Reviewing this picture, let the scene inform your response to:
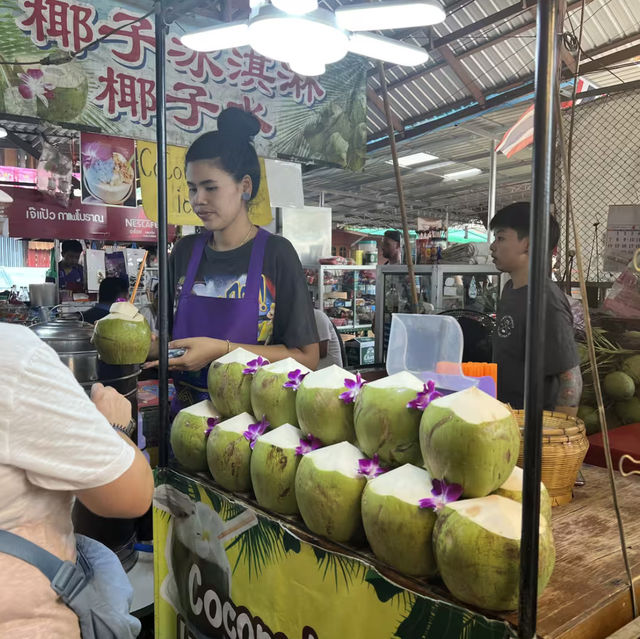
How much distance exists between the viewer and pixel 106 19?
9.86ft

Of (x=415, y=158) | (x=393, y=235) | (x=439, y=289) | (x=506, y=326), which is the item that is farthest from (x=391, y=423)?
(x=415, y=158)

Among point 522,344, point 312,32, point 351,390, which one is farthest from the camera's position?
point 522,344

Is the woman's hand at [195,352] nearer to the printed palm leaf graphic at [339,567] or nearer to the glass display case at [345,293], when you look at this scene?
the printed palm leaf graphic at [339,567]

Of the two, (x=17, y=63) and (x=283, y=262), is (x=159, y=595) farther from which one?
(x=17, y=63)

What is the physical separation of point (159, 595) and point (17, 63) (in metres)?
2.69

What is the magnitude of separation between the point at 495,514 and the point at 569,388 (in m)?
1.34

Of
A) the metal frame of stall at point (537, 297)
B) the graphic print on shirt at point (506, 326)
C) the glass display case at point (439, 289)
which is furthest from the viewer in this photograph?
the glass display case at point (439, 289)

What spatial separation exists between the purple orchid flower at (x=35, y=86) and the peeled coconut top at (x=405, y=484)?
2.86m

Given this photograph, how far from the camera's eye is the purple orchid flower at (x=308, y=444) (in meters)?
1.20

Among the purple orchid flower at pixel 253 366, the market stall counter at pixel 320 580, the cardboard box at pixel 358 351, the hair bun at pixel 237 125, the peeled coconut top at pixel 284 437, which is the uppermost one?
the hair bun at pixel 237 125

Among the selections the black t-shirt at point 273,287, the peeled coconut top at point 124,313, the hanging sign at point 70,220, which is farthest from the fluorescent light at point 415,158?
the peeled coconut top at point 124,313

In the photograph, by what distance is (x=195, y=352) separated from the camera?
1.83 meters

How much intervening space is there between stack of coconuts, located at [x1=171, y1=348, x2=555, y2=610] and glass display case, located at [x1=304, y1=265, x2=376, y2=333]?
488cm

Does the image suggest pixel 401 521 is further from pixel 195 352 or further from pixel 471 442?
pixel 195 352
